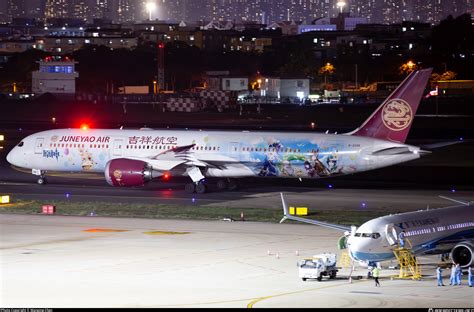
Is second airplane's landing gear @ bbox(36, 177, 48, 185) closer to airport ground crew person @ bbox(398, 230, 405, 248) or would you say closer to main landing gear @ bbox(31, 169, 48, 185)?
main landing gear @ bbox(31, 169, 48, 185)

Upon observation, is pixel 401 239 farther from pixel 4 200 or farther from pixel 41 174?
pixel 41 174

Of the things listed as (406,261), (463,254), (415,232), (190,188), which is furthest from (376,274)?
(190,188)

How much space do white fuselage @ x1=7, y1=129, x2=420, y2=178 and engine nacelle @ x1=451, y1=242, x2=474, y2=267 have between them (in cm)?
2549

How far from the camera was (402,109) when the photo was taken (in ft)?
229

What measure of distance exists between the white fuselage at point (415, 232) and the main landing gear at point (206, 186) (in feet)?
94.9

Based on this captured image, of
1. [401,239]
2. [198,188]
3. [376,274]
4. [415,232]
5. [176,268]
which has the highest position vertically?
[415,232]

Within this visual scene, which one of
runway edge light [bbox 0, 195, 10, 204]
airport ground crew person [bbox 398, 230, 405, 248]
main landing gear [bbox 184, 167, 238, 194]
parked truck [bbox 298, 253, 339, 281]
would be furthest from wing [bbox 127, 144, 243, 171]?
airport ground crew person [bbox 398, 230, 405, 248]

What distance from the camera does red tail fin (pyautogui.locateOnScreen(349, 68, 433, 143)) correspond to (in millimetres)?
69812

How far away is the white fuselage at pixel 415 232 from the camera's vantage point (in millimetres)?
41594

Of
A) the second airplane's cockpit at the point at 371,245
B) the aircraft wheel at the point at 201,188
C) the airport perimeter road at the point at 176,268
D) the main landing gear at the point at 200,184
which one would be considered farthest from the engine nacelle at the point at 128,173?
the second airplane's cockpit at the point at 371,245

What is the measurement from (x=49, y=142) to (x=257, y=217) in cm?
2352

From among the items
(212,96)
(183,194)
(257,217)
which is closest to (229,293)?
(257,217)

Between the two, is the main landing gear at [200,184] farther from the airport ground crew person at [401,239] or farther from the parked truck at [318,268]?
the airport ground crew person at [401,239]

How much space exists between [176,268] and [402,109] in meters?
30.1
